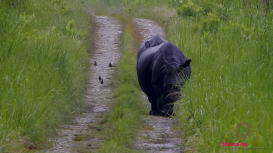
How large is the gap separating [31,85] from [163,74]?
2.35 metres

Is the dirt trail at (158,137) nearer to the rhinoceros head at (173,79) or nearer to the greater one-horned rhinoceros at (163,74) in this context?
the greater one-horned rhinoceros at (163,74)

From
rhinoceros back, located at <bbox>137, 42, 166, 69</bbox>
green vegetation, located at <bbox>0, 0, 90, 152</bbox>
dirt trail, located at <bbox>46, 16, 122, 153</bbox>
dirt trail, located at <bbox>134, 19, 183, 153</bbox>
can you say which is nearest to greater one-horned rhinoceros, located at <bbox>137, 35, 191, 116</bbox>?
rhinoceros back, located at <bbox>137, 42, 166, 69</bbox>

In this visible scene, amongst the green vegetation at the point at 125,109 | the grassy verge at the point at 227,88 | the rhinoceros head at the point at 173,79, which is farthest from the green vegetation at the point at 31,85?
the grassy verge at the point at 227,88

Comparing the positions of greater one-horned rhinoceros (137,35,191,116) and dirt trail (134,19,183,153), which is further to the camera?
greater one-horned rhinoceros (137,35,191,116)

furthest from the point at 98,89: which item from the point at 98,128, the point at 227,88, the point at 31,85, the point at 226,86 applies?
the point at 227,88

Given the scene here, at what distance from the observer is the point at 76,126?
24.9 ft

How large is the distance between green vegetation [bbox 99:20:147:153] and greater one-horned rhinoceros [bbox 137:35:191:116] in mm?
364

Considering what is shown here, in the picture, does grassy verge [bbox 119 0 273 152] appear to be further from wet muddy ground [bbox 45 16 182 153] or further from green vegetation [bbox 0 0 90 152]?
green vegetation [bbox 0 0 90 152]

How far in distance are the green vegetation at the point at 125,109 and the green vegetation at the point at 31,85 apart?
813 mm

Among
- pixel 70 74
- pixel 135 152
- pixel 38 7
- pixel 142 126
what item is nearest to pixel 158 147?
pixel 135 152

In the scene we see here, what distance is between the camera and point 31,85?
7160 millimetres

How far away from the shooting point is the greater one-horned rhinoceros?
8172 mm

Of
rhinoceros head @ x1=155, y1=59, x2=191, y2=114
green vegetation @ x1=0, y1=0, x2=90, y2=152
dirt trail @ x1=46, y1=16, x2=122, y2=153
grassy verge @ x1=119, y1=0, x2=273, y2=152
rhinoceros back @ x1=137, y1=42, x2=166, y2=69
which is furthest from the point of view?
rhinoceros back @ x1=137, y1=42, x2=166, y2=69

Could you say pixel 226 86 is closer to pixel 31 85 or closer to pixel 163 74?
pixel 163 74
